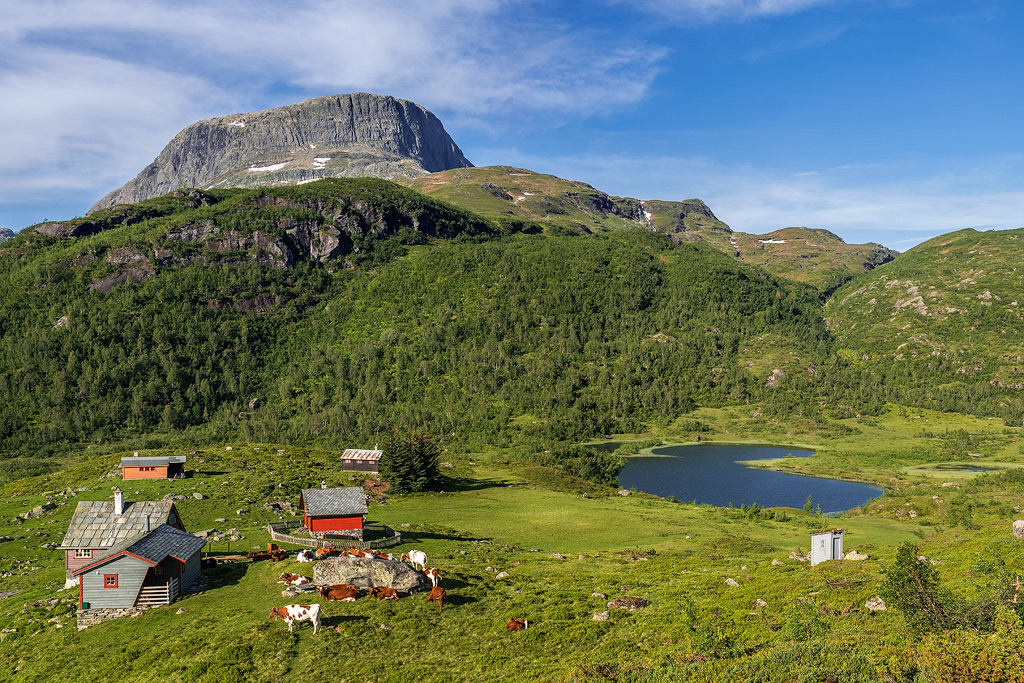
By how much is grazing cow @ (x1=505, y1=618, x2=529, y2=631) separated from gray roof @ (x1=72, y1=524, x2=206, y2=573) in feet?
76.3

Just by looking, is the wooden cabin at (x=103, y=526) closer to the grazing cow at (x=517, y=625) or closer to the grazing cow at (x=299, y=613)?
the grazing cow at (x=299, y=613)

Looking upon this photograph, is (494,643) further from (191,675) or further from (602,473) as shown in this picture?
(602,473)

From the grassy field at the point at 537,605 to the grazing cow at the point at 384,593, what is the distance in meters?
0.84

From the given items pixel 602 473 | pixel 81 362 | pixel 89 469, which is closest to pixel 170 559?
pixel 89 469

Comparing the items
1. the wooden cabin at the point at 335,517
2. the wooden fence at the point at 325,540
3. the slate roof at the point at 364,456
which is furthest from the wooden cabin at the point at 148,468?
the wooden cabin at the point at 335,517

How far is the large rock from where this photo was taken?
39.8 meters

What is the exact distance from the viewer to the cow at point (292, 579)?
40.0 meters

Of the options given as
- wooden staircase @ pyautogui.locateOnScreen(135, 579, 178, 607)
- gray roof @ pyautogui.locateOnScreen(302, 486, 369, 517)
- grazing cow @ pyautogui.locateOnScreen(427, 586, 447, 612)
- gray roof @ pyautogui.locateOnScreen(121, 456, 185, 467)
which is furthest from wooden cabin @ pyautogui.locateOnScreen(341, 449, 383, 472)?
grazing cow @ pyautogui.locateOnScreen(427, 586, 447, 612)

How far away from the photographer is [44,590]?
42906 mm

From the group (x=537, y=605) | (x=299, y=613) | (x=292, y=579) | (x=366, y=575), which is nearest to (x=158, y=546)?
(x=292, y=579)

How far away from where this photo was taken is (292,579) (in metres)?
40.6

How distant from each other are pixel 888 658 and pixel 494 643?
19.3 meters

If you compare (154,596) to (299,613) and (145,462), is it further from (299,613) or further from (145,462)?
(145,462)

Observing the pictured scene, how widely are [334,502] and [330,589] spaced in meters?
20.0
